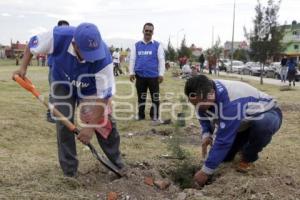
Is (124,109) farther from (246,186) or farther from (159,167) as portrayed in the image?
(246,186)

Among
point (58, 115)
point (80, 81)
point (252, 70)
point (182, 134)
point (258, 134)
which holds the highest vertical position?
point (80, 81)

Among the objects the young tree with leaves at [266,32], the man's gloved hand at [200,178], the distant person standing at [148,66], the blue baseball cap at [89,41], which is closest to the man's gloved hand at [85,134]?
the blue baseball cap at [89,41]

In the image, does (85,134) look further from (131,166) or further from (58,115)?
(131,166)

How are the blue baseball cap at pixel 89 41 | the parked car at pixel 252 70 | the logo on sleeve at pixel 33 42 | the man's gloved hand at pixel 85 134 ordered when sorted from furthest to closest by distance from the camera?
the parked car at pixel 252 70, the logo on sleeve at pixel 33 42, the man's gloved hand at pixel 85 134, the blue baseball cap at pixel 89 41

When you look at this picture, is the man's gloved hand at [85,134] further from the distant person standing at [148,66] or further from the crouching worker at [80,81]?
the distant person standing at [148,66]

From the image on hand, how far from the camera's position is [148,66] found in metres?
9.37

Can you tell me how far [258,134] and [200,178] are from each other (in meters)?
0.81

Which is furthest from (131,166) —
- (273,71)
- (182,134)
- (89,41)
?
(273,71)

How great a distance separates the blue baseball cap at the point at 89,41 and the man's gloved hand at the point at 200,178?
1.60m

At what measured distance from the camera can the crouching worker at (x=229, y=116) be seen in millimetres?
4539

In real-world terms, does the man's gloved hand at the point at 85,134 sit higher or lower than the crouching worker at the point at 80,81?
lower

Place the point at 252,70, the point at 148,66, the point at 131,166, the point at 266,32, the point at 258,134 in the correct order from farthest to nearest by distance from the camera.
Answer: the point at 252,70
the point at 266,32
the point at 148,66
the point at 131,166
the point at 258,134

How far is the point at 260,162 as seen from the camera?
237 inches

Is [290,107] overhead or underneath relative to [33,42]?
underneath
